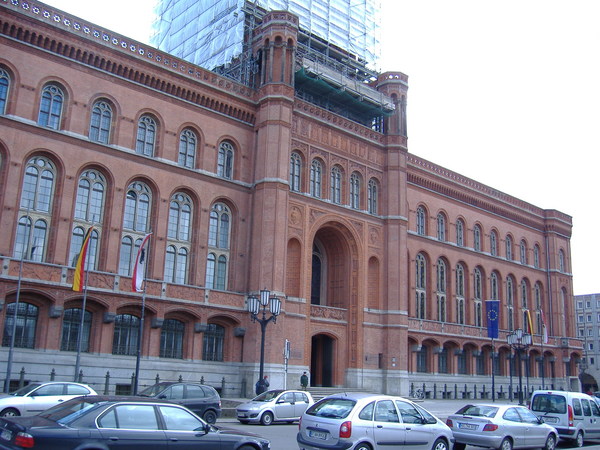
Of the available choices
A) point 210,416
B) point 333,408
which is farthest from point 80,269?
point 333,408

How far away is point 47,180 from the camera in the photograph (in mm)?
29938

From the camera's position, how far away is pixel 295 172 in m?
39.1

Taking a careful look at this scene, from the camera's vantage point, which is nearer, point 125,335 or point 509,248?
point 125,335

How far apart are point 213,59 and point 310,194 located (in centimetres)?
1413

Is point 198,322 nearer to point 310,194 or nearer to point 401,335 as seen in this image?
point 310,194

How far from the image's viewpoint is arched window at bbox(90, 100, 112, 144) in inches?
1254

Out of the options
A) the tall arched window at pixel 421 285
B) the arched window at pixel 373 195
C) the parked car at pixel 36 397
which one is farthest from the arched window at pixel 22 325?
the tall arched window at pixel 421 285

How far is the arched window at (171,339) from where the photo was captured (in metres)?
32.4

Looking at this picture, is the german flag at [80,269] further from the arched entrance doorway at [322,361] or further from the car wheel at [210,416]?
the arched entrance doorway at [322,361]

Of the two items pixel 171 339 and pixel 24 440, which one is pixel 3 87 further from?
pixel 24 440

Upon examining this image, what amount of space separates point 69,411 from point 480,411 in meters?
12.0

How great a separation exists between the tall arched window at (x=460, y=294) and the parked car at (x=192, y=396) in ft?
106

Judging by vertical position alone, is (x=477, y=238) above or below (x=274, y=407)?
above

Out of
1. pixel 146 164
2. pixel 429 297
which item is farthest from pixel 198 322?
pixel 429 297
